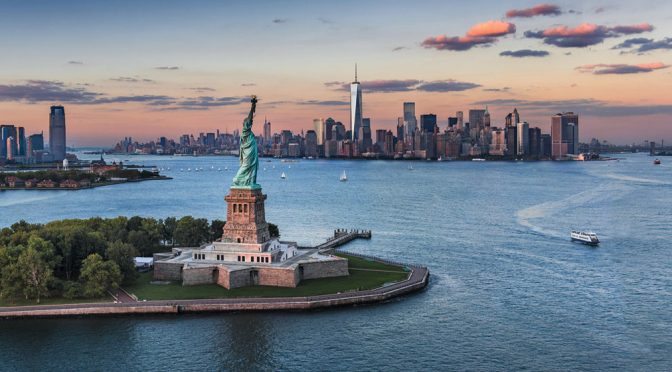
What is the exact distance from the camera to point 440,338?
4803 cm

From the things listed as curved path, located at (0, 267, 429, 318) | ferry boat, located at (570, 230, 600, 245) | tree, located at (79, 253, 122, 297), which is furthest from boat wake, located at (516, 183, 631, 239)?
tree, located at (79, 253, 122, 297)

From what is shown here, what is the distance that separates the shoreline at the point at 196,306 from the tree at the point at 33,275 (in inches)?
89.4

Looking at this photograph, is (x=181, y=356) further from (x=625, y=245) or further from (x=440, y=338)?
(x=625, y=245)

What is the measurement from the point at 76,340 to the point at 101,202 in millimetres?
106614

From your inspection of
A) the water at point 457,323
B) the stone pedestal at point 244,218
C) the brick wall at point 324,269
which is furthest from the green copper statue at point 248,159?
the water at point 457,323

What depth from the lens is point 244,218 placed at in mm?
63219

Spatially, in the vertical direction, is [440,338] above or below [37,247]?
below

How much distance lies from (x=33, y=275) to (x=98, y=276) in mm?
5038

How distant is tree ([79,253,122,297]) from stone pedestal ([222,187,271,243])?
11.0 m

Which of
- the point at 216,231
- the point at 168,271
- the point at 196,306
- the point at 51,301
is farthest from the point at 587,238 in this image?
the point at 51,301

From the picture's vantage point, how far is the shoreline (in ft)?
169

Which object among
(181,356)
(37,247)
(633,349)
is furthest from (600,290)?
(37,247)

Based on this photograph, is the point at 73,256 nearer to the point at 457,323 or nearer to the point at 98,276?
the point at 98,276

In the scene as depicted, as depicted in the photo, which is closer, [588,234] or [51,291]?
[51,291]
